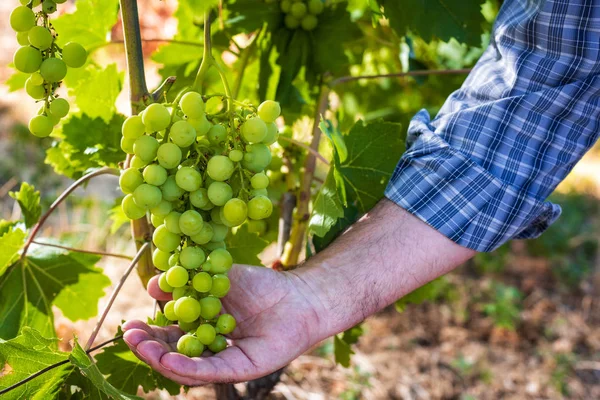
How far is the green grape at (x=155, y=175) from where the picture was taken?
2.68 feet

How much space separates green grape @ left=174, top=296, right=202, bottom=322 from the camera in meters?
0.87

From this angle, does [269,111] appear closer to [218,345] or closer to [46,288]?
[218,345]

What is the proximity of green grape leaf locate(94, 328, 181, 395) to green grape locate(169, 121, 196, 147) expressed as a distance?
459 mm

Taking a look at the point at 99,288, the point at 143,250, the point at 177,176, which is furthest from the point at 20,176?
the point at 177,176

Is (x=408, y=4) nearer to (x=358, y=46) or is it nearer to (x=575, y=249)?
(x=358, y=46)

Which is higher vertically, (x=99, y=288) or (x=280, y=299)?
(x=99, y=288)

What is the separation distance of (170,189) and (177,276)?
4.9 inches

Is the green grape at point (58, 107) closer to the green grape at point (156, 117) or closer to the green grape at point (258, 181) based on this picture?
the green grape at point (156, 117)

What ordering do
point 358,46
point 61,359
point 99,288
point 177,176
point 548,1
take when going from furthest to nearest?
point 358,46 < point 99,288 < point 548,1 < point 61,359 < point 177,176

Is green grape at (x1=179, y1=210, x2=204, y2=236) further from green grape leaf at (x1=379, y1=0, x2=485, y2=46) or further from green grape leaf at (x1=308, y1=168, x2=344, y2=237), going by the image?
green grape leaf at (x1=379, y1=0, x2=485, y2=46)

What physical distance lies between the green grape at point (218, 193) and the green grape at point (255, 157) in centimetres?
5

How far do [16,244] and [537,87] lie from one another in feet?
3.41

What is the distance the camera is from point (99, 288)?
4.25 ft

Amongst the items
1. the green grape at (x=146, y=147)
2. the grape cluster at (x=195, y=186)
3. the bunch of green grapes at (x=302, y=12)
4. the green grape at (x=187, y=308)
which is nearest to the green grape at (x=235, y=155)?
the grape cluster at (x=195, y=186)
